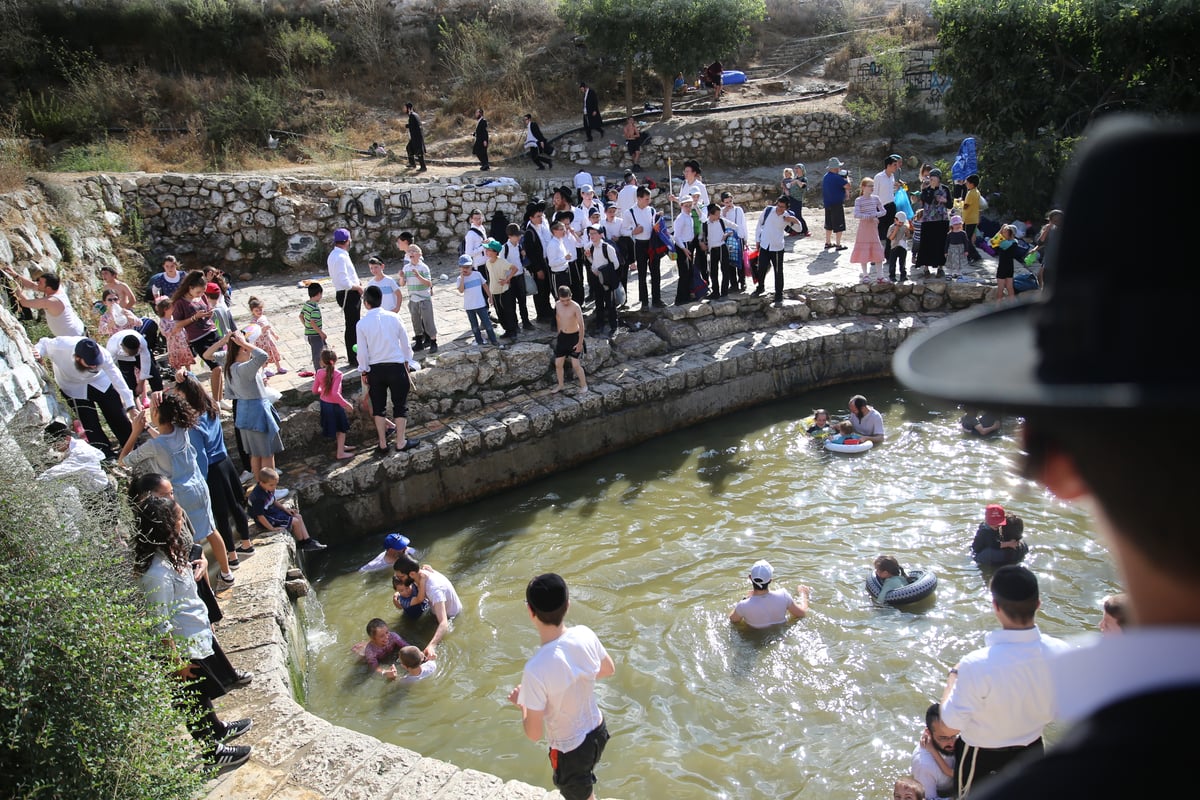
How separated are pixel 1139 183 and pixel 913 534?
27.2ft

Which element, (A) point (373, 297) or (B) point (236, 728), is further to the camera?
(A) point (373, 297)

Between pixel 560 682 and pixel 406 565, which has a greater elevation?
pixel 560 682

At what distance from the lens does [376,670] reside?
7203mm

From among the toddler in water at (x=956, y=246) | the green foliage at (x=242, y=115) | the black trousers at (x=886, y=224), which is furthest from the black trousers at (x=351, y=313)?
the green foliage at (x=242, y=115)

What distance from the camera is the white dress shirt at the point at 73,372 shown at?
308 inches

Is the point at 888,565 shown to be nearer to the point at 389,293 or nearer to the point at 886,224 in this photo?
the point at 389,293

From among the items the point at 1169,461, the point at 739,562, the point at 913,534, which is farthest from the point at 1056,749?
the point at 913,534

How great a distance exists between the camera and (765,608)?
710 centimetres

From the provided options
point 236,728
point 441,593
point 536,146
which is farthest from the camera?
point 536,146

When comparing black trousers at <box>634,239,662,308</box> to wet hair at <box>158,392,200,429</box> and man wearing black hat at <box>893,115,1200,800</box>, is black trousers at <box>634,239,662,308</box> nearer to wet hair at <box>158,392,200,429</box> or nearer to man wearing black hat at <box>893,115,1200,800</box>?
wet hair at <box>158,392,200,429</box>

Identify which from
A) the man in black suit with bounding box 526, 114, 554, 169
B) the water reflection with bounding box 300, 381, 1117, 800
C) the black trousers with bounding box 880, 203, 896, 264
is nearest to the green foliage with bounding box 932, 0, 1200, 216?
the black trousers with bounding box 880, 203, 896, 264

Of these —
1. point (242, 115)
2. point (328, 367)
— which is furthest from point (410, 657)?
point (242, 115)

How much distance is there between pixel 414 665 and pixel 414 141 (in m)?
14.7

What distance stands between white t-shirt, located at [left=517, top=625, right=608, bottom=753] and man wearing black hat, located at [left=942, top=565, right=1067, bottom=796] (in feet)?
5.63
